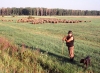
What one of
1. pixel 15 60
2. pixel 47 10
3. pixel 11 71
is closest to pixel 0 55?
pixel 15 60

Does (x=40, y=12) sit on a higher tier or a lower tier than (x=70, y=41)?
lower

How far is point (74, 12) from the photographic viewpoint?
154750 mm

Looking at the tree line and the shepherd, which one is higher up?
the shepherd

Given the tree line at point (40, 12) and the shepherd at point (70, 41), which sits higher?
the shepherd at point (70, 41)

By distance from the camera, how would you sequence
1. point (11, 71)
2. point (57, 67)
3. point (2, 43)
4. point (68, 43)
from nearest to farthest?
1. point (11, 71)
2. point (57, 67)
3. point (68, 43)
4. point (2, 43)

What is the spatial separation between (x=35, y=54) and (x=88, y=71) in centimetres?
385

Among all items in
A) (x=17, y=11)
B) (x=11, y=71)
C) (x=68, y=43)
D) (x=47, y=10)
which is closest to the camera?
(x=11, y=71)

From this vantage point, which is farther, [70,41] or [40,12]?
[40,12]

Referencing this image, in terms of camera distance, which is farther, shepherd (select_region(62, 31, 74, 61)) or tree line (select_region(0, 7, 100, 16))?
tree line (select_region(0, 7, 100, 16))

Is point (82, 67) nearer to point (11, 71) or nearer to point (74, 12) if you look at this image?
point (11, 71)

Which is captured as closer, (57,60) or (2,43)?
(57,60)

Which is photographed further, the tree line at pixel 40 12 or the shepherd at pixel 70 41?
the tree line at pixel 40 12

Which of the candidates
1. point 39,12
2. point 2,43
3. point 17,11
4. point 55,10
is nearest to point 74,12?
point 55,10

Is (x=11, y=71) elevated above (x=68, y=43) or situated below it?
below
